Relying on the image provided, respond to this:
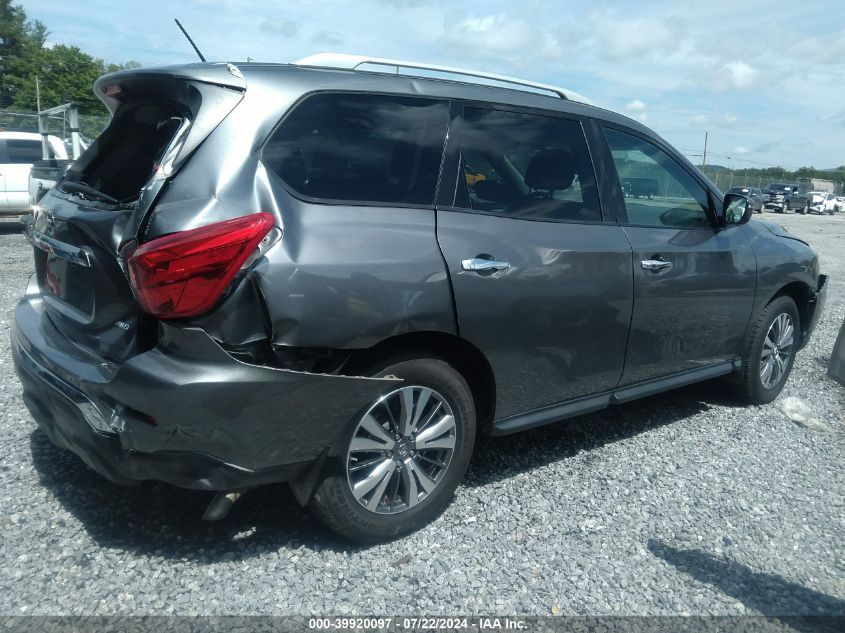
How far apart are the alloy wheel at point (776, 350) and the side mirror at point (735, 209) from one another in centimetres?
87

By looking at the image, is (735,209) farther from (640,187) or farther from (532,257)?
(532,257)

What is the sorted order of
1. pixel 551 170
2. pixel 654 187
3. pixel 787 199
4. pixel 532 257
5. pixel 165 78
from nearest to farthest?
pixel 165 78 < pixel 532 257 < pixel 551 170 < pixel 654 187 < pixel 787 199

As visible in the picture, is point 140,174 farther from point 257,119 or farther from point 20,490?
point 20,490

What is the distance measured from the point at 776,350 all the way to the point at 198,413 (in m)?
4.20

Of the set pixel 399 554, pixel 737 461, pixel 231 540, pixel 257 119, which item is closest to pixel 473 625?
pixel 399 554

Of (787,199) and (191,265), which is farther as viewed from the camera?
(787,199)

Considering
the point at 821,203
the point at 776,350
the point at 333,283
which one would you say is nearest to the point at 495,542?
the point at 333,283

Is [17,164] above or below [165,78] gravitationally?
below

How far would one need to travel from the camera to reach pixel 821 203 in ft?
157

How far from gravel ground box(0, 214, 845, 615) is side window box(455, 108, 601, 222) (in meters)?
1.41

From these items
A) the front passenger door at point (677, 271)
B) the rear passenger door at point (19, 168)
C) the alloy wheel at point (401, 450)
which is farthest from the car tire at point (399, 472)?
the rear passenger door at point (19, 168)

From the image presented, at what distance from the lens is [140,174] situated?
313 centimetres

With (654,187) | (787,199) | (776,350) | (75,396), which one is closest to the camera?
(75,396)

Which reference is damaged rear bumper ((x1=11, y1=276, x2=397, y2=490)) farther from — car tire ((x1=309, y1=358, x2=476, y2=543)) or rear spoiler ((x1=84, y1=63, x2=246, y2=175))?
rear spoiler ((x1=84, y1=63, x2=246, y2=175))
